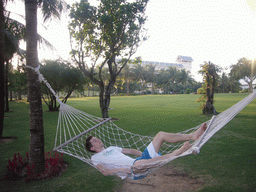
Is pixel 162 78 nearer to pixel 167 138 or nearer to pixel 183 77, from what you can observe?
pixel 183 77

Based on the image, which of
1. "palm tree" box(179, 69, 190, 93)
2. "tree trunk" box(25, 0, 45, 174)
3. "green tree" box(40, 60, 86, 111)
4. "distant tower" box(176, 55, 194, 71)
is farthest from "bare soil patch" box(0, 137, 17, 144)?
"distant tower" box(176, 55, 194, 71)

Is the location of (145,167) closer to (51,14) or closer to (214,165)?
(214,165)

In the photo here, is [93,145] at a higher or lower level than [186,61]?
lower

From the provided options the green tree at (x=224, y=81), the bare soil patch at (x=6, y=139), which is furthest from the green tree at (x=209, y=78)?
the green tree at (x=224, y=81)

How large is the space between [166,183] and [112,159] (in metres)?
0.73

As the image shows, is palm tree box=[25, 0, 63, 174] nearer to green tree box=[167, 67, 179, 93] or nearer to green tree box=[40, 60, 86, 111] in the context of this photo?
green tree box=[40, 60, 86, 111]

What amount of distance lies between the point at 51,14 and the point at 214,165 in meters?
4.04

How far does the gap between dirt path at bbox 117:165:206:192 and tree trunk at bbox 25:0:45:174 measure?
43.1 inches

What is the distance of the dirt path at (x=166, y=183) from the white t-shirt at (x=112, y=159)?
408 mm

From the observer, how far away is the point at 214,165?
8.34 feet

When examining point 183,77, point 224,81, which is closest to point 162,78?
point 183,77

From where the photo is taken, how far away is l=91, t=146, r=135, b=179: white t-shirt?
1.78 metres

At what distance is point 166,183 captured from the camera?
6.88ft

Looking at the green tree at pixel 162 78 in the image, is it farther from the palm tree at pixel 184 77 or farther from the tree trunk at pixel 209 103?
the tree trunk at pixel 209 103
